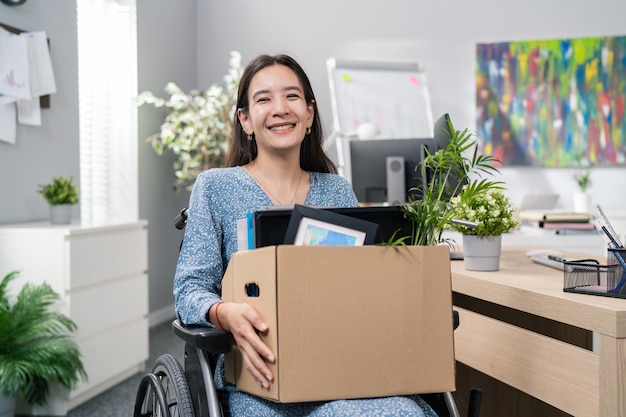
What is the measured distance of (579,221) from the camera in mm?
3193

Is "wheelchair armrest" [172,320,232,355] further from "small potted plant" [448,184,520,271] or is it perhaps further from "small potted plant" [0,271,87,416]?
"small potted plant" [0,271,87,416]

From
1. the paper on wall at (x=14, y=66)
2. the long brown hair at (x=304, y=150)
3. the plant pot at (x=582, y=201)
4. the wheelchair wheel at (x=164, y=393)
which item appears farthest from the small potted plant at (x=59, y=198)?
the plant pot at (x=582, y=201)

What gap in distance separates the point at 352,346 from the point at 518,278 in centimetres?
72

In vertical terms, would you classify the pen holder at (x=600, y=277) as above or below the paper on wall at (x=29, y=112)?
below

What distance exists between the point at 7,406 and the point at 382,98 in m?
3.23

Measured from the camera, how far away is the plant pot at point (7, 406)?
2780mm

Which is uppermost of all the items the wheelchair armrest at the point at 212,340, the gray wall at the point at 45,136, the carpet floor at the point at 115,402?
the gray wall at the point at 45,136

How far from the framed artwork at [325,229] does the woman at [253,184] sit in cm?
17

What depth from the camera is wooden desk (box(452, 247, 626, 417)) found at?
4.34 feet

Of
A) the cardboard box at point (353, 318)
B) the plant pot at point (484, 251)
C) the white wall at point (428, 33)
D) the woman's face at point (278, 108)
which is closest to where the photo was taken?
the cardboard box at point (353, 318)

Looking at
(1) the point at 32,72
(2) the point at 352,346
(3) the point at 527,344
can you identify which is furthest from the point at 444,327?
(1) the point at 32,72

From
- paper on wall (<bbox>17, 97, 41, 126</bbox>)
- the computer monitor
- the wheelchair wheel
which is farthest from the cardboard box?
paper on wall (<bbox>17, 97, 41, 126</bbox>)

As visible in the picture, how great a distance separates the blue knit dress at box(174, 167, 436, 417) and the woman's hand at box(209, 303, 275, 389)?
0.11 m

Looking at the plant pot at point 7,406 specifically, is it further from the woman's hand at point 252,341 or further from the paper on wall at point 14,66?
the woman's hand at point 252,341
